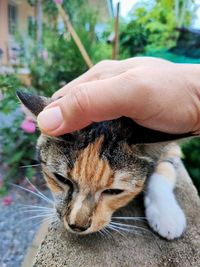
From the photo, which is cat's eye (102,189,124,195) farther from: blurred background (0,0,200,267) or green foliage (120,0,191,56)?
green foliage (120,0,191,56)

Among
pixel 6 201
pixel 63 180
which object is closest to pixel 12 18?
pixel 6 201

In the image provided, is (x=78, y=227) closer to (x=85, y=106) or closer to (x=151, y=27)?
(x=85, y=106)

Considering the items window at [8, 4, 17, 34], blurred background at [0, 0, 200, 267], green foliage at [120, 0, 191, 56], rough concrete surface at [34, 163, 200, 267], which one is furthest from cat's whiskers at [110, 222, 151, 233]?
green foliage at [120, 0, 191, 56]

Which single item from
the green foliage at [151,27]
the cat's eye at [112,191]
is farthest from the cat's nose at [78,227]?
the green foliage at [151,27]

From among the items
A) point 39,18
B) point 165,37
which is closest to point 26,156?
point 39,18

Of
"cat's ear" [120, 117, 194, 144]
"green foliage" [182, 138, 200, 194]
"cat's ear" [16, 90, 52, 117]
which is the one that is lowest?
"green foliage" [182, 138, 200, 194]

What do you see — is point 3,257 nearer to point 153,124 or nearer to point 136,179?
point 136,179
